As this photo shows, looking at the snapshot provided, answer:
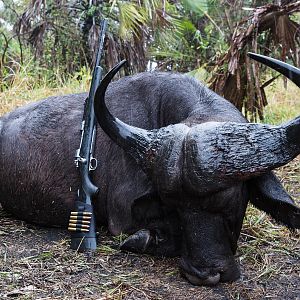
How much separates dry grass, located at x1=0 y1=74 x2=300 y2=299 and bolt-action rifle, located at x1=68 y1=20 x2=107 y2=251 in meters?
0.10

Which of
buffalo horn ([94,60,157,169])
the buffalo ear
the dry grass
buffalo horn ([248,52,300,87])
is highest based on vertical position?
buffalo horn ([248,52,300,87])

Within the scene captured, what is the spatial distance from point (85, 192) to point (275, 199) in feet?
4.83

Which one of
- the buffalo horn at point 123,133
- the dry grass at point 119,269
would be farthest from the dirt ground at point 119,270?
the buffalo horn at point 123,133

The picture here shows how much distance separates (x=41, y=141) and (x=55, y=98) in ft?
1.68

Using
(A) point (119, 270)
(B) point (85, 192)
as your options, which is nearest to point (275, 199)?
(A) point (119, 270)

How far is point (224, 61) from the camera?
22.7ft

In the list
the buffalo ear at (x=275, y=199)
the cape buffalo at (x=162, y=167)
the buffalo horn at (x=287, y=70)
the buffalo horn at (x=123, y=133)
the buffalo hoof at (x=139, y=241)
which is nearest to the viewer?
the buffalo horn at (x=287, y=70)

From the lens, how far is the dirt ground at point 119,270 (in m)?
3.18

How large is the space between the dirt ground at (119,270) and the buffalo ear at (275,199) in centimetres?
39

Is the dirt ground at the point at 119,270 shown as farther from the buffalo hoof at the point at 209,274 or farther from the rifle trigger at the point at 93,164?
the rifle trigger at the point at 93,164

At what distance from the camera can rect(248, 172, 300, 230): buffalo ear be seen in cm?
332

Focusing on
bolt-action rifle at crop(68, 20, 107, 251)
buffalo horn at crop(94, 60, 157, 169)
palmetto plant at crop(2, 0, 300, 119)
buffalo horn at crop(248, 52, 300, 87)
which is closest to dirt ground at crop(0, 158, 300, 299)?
bolt-action rifle at crop(68, 20, 107, 251)

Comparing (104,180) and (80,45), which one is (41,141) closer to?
(104,180)

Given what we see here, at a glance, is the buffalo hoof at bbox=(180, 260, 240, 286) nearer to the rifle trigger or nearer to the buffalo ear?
the buffalo ear
